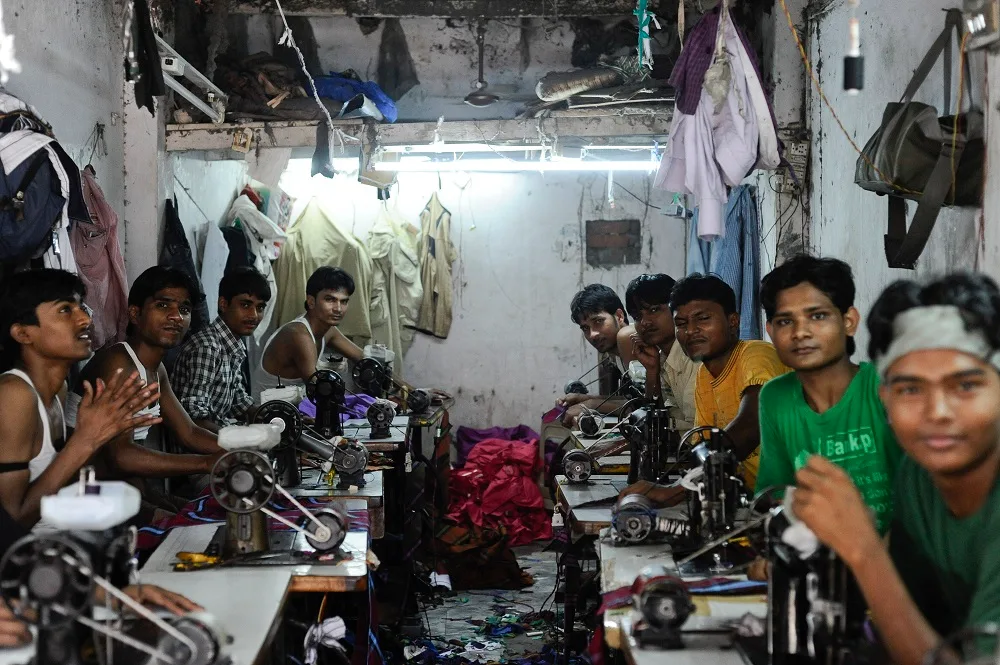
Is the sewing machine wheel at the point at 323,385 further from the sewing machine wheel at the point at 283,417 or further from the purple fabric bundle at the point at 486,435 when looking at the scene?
the purple fabric bundle at the point at 486,435

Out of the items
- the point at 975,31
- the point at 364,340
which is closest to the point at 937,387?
the point at 975,31

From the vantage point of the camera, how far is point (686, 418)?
5891 mm

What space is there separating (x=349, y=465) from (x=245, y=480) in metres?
1.27

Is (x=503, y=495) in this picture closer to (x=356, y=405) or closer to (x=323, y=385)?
(x=356, y=405)

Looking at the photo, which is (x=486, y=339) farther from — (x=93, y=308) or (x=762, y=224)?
(x=93, y=308)

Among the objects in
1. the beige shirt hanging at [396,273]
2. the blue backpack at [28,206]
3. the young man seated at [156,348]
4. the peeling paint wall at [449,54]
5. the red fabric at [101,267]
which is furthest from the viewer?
the beige shirt hanging at [396,273]

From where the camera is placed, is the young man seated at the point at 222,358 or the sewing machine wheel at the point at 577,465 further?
the young man seated at the point at 222,358

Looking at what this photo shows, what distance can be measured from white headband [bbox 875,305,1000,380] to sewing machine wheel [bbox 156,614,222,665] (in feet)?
5.21

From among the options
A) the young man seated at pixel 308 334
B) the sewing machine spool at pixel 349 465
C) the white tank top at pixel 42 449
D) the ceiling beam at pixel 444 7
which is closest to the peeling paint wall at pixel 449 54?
the ceiling beam at pixel 444 7

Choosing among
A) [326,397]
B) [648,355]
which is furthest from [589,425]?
[326,397]

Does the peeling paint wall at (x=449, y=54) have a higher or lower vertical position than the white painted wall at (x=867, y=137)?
higher

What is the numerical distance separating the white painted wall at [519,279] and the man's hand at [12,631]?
763 centimetres

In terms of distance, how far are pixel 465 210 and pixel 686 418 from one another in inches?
183

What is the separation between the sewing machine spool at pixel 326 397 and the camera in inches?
220
